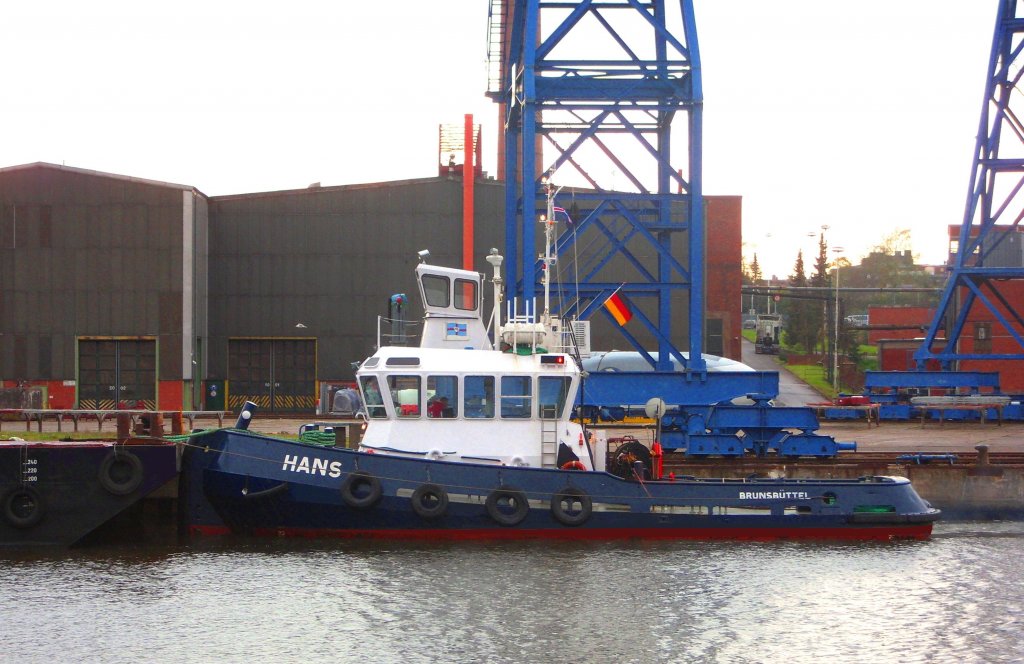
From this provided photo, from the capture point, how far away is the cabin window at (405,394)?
59.1ft

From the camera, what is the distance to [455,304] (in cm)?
1948

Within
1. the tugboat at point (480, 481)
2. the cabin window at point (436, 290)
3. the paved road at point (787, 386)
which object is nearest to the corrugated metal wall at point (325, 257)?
the paved road at point (787, 386)

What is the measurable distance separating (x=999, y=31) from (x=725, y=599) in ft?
82.3

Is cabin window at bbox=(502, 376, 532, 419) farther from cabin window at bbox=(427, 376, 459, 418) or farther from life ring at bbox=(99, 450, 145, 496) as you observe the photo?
life ring at bbox=(99, 450, 145, 496)

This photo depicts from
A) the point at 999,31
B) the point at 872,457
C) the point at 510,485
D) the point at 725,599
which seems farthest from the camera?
the point at 999,31

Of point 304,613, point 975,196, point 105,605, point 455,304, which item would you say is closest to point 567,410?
point 455,304

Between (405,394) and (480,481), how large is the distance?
171 cm

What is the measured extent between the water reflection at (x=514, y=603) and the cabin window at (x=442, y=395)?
6.50 feet

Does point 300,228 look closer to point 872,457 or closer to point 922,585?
point 872,457

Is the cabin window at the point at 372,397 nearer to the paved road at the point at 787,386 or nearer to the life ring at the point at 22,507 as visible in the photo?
the life ring at the point at 22,507

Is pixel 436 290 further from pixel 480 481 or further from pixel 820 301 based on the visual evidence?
pixel 820 301

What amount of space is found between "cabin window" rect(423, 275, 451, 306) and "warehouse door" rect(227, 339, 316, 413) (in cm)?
2061

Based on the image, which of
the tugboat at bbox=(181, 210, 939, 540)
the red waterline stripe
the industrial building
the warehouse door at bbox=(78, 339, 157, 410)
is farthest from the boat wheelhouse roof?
the warehouse door at bbox=(78, 339, 157, 410)

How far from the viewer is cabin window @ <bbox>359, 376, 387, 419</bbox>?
59.4 ft
